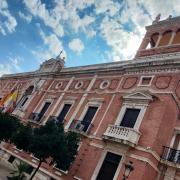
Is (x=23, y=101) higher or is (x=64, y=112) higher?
(x=23, y=101)

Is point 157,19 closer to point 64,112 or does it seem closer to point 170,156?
point 64,112

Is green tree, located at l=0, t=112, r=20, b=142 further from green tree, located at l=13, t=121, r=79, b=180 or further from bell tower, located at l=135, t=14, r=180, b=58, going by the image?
bell tower, located at l=135, t=14, r=180, b=58

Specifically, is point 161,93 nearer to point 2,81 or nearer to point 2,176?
point 2,176

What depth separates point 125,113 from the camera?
1938 cm

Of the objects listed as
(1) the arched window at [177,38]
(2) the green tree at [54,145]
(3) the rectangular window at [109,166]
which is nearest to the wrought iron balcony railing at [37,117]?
(2) the green tree at [54,145]

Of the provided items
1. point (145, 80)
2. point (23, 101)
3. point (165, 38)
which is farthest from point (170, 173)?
point (23, 101)

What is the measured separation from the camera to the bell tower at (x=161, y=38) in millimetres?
22344

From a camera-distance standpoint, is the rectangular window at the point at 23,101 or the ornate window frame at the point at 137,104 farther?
the rectangular window at the point at 23,101

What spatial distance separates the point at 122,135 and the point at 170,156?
3413mm

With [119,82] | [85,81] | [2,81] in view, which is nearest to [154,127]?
[119,82]

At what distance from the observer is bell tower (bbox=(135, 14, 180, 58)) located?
73.3ft

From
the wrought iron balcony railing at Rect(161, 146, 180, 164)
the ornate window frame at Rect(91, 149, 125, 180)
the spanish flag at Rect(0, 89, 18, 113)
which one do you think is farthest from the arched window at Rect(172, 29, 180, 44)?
the spanish flag at Rect(0, 89, 18, 113)

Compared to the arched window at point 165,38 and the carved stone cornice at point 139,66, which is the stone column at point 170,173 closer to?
the carved stone cornice at point 139,66

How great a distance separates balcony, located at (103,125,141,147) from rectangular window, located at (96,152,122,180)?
1.24m
